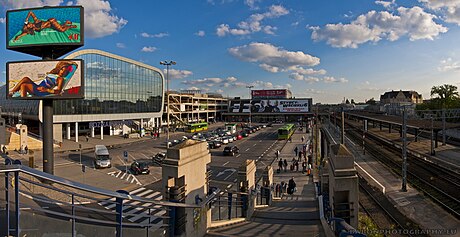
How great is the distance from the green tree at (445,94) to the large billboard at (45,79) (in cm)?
7640

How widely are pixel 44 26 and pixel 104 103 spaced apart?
122 feet

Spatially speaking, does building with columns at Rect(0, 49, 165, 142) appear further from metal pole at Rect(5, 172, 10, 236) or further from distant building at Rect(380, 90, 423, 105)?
distant building at Rect(380, 90, 423, 105)

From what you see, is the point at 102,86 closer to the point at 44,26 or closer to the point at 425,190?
the point at 44,26

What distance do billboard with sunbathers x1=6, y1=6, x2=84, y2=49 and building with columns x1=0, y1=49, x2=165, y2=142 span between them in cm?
2958

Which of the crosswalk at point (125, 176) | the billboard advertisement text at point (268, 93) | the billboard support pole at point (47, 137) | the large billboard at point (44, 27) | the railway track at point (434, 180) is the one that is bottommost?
the crosswalk at point (125, 176)

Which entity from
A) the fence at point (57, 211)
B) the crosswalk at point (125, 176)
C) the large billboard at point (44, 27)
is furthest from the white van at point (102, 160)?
the fence at point (57, 211)

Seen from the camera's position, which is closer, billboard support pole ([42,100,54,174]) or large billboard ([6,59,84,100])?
large billboard ([6,59,84,100])

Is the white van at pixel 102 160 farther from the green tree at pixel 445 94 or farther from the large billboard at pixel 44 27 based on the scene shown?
the green tree at pixel 445 94

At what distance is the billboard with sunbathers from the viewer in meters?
19.9

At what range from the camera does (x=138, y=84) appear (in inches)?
2525

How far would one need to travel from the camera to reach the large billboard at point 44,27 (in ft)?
65.4

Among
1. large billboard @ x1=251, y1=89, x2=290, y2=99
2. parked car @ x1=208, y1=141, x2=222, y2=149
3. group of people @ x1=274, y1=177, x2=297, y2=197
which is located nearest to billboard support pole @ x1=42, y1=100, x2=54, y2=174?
group of people @ x1=274, y1=177, x2=297, y2=197

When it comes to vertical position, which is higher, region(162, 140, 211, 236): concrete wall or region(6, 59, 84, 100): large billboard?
region(6, 59, 84, 100): large billboard

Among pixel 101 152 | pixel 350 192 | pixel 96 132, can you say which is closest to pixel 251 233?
pixel 350 192
